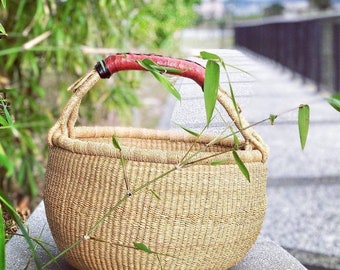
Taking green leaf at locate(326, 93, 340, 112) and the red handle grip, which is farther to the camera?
the red handle grip

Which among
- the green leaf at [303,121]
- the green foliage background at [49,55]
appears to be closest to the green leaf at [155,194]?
the green leaf at [303,121]

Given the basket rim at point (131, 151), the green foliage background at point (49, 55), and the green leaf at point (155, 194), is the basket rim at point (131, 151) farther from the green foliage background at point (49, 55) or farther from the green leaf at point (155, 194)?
the green foliage background at point (49, 55)

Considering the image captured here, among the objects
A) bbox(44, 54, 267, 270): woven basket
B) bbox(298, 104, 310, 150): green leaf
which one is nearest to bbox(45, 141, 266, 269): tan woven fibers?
bbox(44, 54, 267, 270): woven basket

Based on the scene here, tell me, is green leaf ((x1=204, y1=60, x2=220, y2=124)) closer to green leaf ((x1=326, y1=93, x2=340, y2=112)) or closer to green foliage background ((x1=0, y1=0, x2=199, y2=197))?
green leaf ((x1=326, y1=93, x2=340, y2=112))

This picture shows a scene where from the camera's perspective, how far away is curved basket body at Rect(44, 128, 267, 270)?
155 centimetres

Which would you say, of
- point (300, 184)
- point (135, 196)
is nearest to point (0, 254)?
point (135, 196)

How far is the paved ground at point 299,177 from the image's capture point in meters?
1.95

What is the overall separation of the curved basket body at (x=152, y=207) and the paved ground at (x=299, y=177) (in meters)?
0.28

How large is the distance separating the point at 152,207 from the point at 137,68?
32cm

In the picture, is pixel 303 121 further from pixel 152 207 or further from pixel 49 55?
pixel 49 55

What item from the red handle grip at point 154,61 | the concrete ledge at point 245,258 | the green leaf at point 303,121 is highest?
the red handle grip at point 154,61

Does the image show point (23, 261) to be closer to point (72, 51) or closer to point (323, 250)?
point (323, 250)

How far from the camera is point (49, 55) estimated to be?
3717mm

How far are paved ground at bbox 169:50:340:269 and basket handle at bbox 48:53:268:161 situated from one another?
197mm
